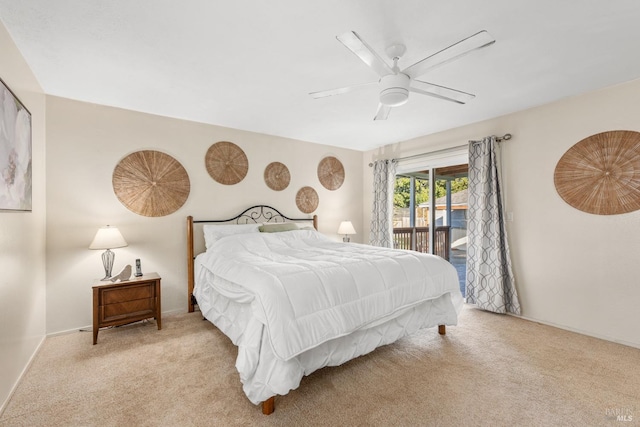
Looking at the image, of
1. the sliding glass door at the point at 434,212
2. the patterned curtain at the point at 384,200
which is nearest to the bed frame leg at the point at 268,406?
the sliding glass door at the point at 434,212

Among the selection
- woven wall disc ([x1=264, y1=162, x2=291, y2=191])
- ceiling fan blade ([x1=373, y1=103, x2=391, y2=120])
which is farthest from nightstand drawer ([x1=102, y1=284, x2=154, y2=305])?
ceiling fan blade ([x1=373, y1=103, x2=391, y2=120])

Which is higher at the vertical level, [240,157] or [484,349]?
[240,157]

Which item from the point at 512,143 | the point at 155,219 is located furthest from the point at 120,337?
the point at 512,143

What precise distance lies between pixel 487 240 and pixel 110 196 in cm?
461

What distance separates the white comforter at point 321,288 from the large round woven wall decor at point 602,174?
1.65 metres

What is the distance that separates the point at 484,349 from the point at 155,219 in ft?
12.7

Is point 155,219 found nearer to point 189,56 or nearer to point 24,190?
point 24,190

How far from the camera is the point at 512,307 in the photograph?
3.42 metres

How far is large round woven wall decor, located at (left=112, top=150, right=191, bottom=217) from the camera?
10.8 feet

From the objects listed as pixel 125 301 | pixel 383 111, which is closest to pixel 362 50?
pixel 383 111

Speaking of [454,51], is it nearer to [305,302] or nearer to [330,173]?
[305,302]

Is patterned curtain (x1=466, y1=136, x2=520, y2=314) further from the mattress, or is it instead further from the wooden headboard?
the wooden headboard

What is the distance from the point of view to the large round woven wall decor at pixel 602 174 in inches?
106

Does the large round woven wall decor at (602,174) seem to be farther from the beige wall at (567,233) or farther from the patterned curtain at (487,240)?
the patterned curtain at (487,240)
